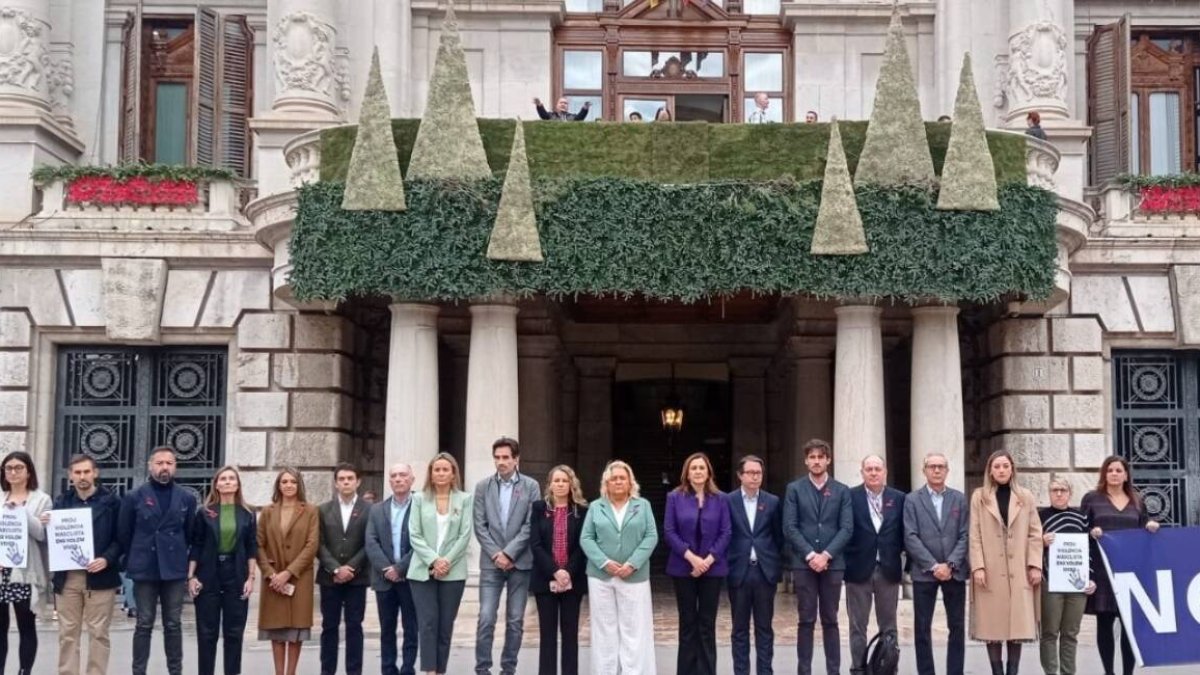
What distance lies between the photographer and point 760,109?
24.5 metres

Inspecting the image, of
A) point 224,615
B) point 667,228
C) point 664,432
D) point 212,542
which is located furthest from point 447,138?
point 664,432

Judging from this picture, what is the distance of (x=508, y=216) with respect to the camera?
18.7m

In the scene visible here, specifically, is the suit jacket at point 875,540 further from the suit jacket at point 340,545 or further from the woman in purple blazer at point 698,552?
the suit jacket at point 340,545

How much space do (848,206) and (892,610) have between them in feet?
20.2

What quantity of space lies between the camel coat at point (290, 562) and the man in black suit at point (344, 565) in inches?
7.0

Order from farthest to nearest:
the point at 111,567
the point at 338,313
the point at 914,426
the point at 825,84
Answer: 1. the point at 825,84
2. the point at 338,313
3. the point at 914,426
4. the point at 111,567

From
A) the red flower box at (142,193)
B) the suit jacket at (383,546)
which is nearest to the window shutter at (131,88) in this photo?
the red flower box at (142,193)

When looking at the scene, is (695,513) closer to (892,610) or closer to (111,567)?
(892,610)

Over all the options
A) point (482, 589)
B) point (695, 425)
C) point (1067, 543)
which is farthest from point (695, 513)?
point (695, 425)

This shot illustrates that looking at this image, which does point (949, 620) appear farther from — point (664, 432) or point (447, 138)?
point (664, 432)

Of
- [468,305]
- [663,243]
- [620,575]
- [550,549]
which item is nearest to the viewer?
[620,575]

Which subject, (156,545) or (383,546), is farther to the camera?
(383,546)

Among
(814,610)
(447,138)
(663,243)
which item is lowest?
(814,610)

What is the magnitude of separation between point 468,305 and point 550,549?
7813 mm
